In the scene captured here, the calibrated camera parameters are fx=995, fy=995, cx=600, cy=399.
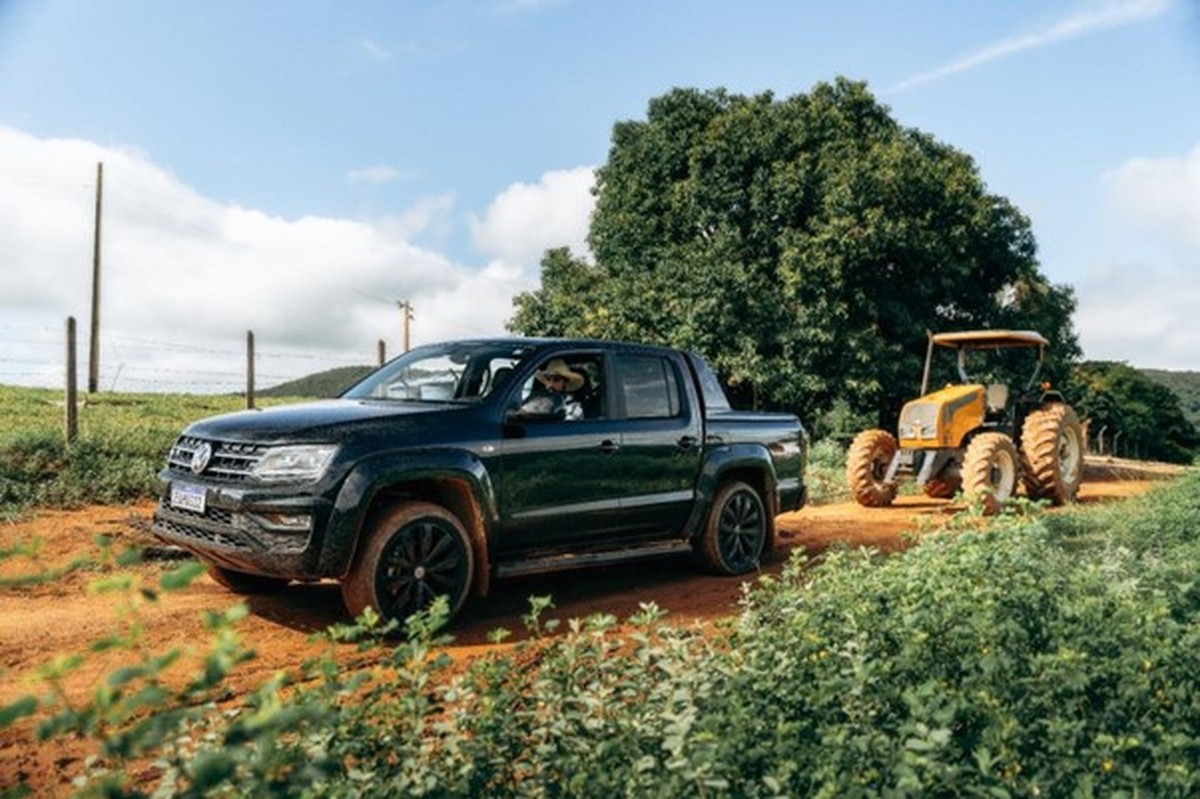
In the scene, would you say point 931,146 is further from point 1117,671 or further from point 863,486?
point 1117,671

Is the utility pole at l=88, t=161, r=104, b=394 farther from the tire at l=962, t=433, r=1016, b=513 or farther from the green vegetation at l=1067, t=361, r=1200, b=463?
the green vegetation at l=1067, t=361, r=1200, b=463

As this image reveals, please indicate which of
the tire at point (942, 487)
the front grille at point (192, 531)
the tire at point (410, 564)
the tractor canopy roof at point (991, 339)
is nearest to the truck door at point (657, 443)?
the tire at point (410, 564)

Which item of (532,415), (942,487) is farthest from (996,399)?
(532,415)

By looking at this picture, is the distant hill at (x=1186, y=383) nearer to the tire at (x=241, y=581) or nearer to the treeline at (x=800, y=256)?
the treeline at (x=800, y=256)

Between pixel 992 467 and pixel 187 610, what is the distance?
9732 millimetres

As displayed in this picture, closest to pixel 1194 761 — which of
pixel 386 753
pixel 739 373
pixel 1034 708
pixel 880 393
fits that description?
pixel 1034 708

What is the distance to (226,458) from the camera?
6.38m

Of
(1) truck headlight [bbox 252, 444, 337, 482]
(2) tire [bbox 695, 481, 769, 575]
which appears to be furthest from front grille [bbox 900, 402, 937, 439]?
(1) truck headlight [bbox 252, 444, 337, 482]

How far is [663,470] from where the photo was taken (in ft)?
26.2

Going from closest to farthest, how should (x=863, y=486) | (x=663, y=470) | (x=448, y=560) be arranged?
1. (x=448, y=560)
2. (x=663, y=470)
3. (x=863, y=486)

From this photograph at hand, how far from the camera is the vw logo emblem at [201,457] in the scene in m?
6.47

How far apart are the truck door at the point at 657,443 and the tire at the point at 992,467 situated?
5.57 metres

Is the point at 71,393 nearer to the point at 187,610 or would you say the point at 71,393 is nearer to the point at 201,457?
the point at 187,610

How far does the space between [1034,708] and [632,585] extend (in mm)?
4684
